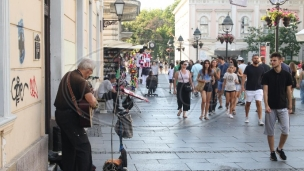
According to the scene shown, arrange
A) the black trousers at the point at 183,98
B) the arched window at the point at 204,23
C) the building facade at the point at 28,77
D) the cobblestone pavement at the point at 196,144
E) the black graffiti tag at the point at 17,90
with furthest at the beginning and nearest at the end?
the arched window at the point at 204,23 < the black trousers at the point at 183,98 < the cobblestone pavement at the point at 196,144 < the black graffiti tag at the point at 17,90 < the building facade at the point at 28,77

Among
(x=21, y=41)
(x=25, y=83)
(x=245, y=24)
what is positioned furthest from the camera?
(x=245, y=24)

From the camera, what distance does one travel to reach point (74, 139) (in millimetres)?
6777

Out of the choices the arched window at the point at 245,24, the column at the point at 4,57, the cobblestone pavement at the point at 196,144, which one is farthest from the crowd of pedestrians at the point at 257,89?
the arched window at the point at 245,24

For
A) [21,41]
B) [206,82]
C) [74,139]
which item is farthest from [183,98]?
[21,41]

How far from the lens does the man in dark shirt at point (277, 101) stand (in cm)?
883

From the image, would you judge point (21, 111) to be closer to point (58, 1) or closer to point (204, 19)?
point (58, 1)

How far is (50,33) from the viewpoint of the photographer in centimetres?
813

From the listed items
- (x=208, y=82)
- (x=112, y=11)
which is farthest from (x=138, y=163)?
(x=112, y=11)

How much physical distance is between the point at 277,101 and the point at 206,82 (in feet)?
20.2

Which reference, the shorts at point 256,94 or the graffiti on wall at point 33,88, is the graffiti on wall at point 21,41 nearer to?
the graffiti on wall at point 33,88

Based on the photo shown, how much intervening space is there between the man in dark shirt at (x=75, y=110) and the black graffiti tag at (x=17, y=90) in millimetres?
870

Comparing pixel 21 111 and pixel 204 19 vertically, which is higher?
pixel 204 19

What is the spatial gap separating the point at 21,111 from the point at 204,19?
5772cm

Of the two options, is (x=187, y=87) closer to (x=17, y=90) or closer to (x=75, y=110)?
(x=75, y=110)
